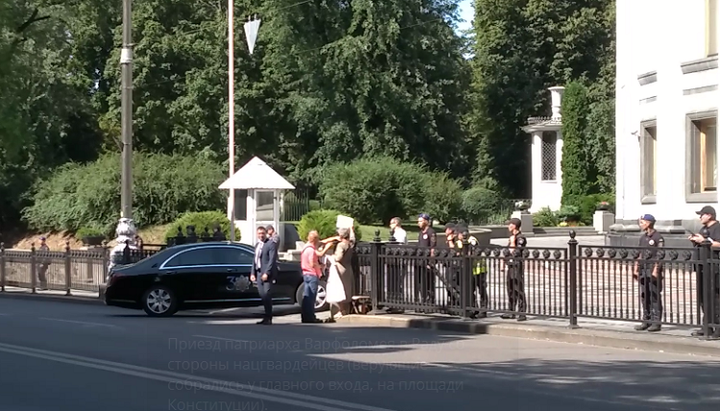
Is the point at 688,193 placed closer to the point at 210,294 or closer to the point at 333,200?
the point at 210,294

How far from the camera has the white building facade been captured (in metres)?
27.9

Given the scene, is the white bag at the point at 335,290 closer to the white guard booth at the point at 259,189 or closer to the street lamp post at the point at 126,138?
the street lamp post at the point at 126,138

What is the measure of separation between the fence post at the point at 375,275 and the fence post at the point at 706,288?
6.63 meters

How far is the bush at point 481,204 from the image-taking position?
58172mm

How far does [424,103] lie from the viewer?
54938mm

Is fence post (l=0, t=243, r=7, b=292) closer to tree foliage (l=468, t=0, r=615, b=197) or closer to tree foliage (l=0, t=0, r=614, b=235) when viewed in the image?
tree foliage (l=0, t=0, r=614, b=235)

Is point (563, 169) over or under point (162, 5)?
under

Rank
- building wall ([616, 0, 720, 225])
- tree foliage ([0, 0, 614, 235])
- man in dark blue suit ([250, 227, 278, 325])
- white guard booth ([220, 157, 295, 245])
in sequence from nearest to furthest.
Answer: man in dark blue suit ([250, 227, 278, 325])
building wall ([616, 0, 720, 225])
white guard booth ([220, 157, 295, 245])
tree foliage ([0, 0, 614, 235])

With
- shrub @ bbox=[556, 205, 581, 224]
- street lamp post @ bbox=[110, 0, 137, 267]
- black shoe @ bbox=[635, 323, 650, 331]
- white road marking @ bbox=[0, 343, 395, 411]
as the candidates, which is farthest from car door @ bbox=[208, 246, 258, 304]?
Answer: shrub @ bbox=[556, 205, 581, 224]

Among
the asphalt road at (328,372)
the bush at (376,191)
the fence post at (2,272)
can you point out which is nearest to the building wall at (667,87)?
the asphalt road at (328,372)

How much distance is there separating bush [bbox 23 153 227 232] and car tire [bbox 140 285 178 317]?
2558cm

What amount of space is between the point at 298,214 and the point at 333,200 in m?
4.73

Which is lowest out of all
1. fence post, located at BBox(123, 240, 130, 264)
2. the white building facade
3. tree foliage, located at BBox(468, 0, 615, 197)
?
fence post, located at BBox(123, 240, 130, 264)

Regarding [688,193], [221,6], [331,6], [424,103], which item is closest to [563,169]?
[424,103]
